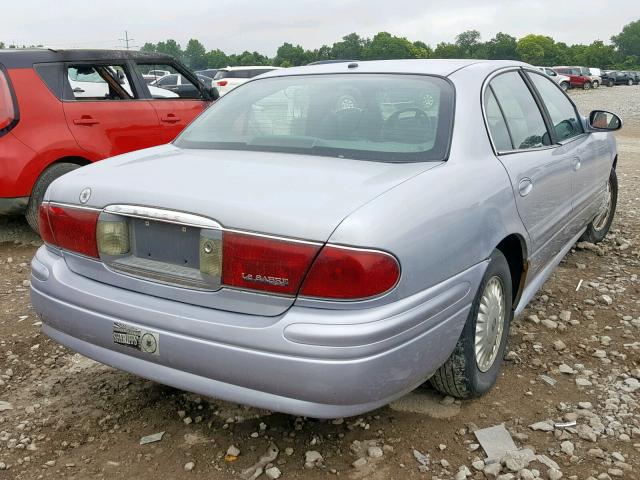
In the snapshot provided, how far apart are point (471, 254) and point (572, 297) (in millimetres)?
2198

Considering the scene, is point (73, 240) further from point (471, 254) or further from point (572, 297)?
point (572, 297)

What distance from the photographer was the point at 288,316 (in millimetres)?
2148

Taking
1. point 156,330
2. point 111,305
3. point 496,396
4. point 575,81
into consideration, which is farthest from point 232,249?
point 575,81

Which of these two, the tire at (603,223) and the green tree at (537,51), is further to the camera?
the green tree at (537,51)

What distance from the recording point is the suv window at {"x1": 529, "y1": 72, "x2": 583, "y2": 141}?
4.04 meters

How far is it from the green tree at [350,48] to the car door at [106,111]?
9787 cm

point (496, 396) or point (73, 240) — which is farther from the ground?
point (73, 240)

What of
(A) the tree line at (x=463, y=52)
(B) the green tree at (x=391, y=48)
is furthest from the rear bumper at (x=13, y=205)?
(B) the green tree at (x=391, y=48)

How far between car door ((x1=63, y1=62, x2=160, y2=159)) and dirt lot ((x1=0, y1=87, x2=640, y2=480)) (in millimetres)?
2612

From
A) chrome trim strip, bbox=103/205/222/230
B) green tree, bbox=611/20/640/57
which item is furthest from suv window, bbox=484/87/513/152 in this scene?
green tree, bbox=611/20/640/57

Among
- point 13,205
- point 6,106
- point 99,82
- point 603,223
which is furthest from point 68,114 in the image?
point 603,223

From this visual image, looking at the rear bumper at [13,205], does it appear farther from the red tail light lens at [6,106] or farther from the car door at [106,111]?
the car door at [106,111]

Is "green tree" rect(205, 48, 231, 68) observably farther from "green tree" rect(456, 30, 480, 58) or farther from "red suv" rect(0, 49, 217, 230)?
"red suv" rect(0, 49, 217, 230)

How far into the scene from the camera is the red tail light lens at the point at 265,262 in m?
2.11
